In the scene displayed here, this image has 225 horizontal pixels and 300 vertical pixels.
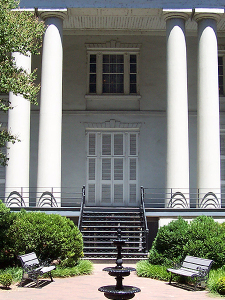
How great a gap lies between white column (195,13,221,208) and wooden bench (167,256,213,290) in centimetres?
490

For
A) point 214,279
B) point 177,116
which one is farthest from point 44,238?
point 177,116

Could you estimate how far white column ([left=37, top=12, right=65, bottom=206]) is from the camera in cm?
1549

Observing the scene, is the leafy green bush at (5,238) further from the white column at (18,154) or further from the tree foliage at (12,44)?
the white column at (18,154)

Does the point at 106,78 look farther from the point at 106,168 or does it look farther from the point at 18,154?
the point at 18,154

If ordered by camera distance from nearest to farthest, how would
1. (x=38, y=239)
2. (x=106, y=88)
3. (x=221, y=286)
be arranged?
(x=221, y=286), (x=38, y=239), (x=106, y=88)

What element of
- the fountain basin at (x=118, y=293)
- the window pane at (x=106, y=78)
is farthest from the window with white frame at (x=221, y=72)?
the fountain basin at (x=118, y=293)

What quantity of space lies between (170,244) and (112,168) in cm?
774

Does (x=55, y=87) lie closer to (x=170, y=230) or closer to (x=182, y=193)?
(x=182, y=193)

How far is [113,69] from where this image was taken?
65.3 feet

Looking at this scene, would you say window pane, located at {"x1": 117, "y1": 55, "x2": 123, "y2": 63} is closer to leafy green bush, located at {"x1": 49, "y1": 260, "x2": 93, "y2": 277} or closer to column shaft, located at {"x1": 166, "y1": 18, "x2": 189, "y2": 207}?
column shaft, located at {"x1": 166, "y1": 18, "x2": 189, "y2": 207}

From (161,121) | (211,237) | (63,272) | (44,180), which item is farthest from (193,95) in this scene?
(63,272)

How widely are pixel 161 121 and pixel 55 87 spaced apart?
5379 mm

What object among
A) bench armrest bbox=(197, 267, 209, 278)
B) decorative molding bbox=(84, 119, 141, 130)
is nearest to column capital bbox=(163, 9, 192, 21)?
decorative molding bbox=(84, 119, 141, 130)

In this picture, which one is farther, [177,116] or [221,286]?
[177,116]
